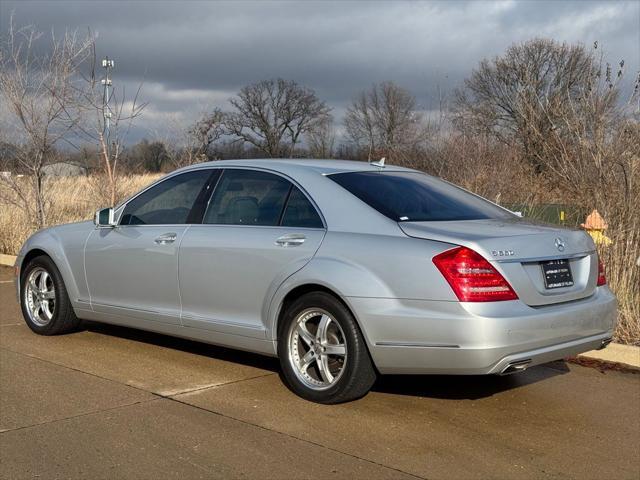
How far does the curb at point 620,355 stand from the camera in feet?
19.9

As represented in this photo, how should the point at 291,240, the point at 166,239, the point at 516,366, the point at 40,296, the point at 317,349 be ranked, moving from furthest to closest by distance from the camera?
the point at 40,296
the point at 166,239
the point at 291,240
the point at 317,349
the point at 516,366

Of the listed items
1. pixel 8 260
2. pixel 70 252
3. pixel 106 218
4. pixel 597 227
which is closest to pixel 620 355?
pixel 597 227

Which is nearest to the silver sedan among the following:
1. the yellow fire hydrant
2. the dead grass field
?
the dead grass field

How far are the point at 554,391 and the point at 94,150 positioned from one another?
33.7ft

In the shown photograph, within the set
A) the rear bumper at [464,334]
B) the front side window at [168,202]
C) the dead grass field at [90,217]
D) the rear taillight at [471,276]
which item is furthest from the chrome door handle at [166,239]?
the dead grass field at [90,217]

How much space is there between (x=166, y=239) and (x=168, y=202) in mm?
463

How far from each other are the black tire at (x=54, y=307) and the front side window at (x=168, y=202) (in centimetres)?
100

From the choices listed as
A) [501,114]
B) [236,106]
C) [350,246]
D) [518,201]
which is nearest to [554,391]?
[350,246]

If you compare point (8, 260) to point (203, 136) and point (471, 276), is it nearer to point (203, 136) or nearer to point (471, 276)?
point (203, 136)

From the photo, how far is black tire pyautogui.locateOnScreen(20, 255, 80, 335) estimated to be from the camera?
685cm

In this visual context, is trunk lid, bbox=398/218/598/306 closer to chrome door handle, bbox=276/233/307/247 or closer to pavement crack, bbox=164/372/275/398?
chrome door handle, bbox=276/233/307/247

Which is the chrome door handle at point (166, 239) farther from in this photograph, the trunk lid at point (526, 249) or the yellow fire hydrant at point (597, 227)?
the yellow fire hydrant at point (597, 227)

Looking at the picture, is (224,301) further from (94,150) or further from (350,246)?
(94,150)

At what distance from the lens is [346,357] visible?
15.6ft
